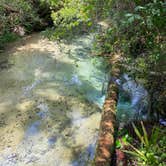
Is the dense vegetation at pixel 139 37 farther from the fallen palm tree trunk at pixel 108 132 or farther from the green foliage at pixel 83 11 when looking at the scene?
the fallen palm tree trunk at pixel 108 132

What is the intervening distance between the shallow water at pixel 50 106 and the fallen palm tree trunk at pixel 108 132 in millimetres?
347

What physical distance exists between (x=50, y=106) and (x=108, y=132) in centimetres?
171

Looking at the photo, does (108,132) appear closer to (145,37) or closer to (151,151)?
(151,151)

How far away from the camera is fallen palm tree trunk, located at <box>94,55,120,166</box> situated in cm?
384

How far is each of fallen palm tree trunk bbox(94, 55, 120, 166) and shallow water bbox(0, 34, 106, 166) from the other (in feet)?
1.14

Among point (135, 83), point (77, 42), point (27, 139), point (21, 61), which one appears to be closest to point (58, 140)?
point (27, 139)

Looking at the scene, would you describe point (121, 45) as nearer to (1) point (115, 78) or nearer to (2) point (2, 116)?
(1) point (115, 78)

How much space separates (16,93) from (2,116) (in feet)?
2.88

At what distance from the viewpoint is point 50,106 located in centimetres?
568

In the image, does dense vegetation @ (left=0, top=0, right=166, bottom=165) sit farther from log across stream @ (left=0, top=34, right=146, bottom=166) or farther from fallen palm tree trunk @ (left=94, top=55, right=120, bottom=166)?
log across stream @ (left=0, top=34, right=146, bottom=166)

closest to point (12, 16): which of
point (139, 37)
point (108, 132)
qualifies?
point (139, 37)

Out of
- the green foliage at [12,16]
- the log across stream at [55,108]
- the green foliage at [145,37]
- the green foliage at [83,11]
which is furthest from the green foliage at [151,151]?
the green foliage at [12,16]

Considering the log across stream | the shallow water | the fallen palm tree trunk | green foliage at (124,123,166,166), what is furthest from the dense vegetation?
the shallow water

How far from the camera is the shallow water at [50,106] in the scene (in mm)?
4426
